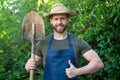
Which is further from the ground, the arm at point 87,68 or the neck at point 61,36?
the neck at point 61,36

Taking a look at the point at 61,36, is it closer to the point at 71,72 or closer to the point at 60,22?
the point at 60,22

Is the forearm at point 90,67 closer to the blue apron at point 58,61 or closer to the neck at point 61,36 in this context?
the blue apron at point 58,61

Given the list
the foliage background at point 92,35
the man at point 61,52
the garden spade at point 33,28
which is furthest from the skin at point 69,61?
the foliage background at point 92,35

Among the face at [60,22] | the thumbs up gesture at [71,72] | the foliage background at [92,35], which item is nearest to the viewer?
the thumbs up gesture at [71,72]

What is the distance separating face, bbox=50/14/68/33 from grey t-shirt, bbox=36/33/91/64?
15 centimetres

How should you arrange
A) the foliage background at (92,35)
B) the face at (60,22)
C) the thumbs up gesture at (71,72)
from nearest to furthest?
the thumbs up gesture at (71,72) < the face at (60,22) < the foliage background at (92,35)

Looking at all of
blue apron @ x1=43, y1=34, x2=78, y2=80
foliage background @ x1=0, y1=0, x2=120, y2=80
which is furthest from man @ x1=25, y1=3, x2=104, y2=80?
foliage background @ x1=0, y1=0, x2=120, y2=80

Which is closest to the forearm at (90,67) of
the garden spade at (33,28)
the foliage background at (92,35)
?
the garden spade at (33,28)

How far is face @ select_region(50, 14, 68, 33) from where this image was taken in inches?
148

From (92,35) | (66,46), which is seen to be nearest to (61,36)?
(66,46)

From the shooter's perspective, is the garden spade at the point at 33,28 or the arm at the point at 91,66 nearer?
the arm at the point at 91,66

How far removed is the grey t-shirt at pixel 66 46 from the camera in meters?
3.80

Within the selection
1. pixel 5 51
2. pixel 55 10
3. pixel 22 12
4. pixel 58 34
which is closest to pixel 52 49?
pixel 58 34

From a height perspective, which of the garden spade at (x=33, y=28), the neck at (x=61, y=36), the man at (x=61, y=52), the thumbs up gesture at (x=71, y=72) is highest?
the garden spade at (x=33, y=28)
